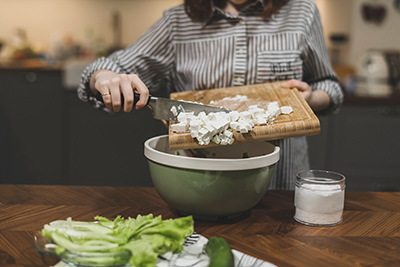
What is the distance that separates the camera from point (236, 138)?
2.81 feet

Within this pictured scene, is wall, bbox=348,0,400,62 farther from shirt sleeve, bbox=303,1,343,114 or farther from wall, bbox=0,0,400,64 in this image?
shirt sleeve, bbox=303,1,343,114

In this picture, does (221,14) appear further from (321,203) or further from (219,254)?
Result: (219,254)

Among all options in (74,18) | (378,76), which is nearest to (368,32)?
(378,76)

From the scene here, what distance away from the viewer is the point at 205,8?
138 cm

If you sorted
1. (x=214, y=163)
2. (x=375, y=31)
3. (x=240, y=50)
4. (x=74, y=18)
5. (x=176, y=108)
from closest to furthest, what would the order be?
(x=214, y=163) < (x=176, y=108) < (x=240, y=50) < (x=375, y=31) < (x=74, y=18)

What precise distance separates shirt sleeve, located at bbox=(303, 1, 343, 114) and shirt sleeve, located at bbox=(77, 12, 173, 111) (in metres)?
0.44

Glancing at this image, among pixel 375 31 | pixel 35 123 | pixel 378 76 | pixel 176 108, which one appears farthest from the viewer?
pixel 375 31

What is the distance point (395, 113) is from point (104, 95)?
2.19 meters

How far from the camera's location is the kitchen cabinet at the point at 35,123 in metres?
2.92

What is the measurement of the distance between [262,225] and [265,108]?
10.6 inches

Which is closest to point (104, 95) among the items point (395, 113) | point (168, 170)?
point (168, 170)

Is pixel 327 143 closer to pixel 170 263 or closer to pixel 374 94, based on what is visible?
pixel 374 94

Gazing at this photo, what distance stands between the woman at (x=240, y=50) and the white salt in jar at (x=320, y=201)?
515mm

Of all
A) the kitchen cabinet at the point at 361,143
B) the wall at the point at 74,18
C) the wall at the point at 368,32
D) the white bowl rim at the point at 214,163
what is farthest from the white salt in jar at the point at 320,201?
the wall at the point at 74,18
